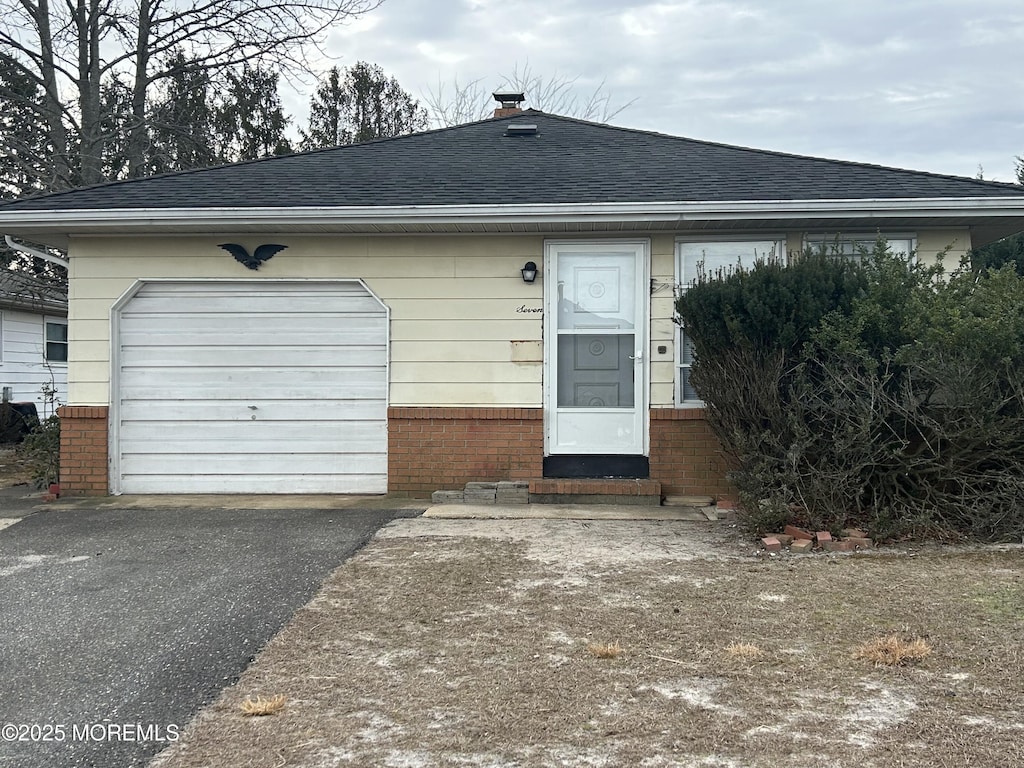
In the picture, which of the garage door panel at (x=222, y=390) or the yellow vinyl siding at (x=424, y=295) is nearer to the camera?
the yellow vinyl siding at (x=424, y=295)

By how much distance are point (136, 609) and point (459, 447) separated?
361 cm

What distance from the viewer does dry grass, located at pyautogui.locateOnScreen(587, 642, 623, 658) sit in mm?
3428

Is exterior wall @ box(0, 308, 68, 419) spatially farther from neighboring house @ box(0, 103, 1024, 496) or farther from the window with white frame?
the window with white frame

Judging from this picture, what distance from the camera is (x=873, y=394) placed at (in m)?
5.35

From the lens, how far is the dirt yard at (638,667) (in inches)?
103

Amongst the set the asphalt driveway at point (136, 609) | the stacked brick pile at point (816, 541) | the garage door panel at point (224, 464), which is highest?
the garage door panel at point (224, 464)

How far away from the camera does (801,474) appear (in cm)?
551

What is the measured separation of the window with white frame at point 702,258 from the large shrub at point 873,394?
1.26 meters

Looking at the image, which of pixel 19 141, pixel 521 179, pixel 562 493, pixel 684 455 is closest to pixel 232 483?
pixel 562 493

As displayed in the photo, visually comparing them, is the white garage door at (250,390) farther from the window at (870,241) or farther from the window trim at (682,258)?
the window at (870,241)

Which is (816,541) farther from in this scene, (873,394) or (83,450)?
(83,450)

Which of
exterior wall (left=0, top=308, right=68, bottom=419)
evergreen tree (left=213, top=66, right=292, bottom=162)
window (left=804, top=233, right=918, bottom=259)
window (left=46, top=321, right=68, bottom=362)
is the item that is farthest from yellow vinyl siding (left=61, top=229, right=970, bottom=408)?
evergreen tree (left=213, top=66, right=292, bottom=162)

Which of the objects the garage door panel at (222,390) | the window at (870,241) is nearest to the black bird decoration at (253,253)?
the garage door panel at (222,390)

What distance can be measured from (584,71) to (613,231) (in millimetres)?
19618
